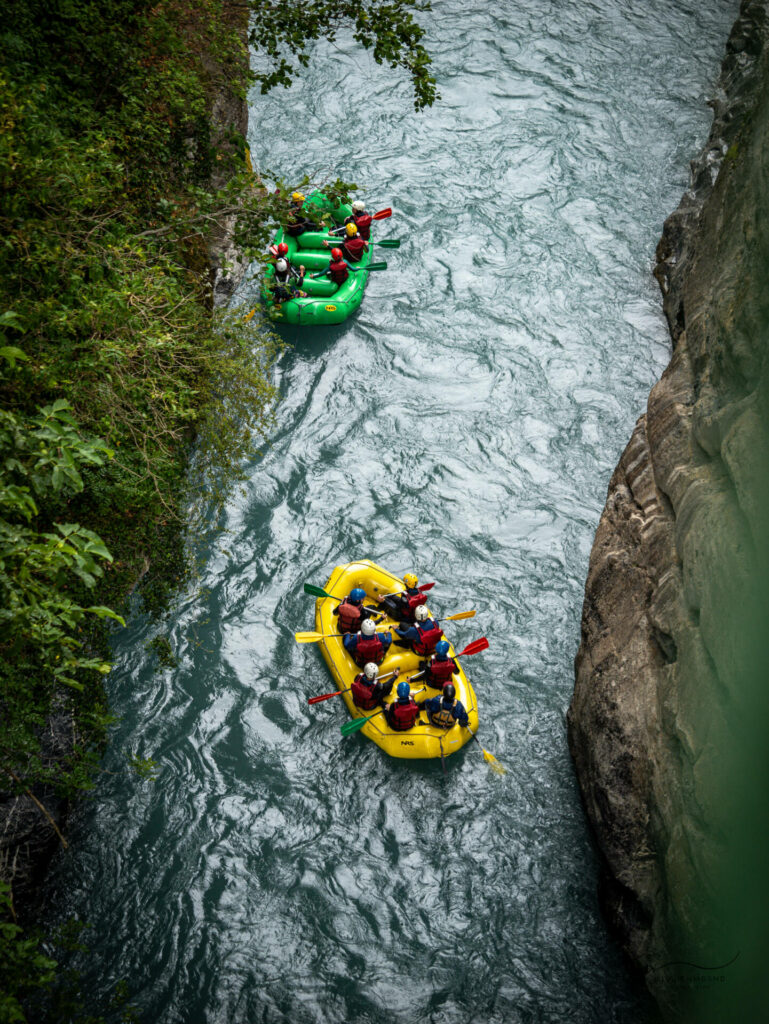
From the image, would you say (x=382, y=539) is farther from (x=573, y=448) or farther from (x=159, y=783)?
(x=159, y=783)

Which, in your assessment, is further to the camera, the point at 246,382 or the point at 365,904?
the point at 246,382

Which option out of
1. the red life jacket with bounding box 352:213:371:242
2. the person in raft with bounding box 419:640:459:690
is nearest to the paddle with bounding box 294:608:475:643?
the person in raft with bounding box 419:640:459:690

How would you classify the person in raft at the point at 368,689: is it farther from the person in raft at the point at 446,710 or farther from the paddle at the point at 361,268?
the paddle at the point at 361,268

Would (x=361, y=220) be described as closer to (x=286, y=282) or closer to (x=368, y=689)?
(x=286, y=282)

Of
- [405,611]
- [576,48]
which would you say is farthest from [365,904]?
[576,48]

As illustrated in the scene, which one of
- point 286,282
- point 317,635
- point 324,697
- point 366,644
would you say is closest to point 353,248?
point 286,282

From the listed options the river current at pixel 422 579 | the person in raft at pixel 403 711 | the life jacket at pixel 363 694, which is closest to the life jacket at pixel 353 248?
the river current at pixel 422 579

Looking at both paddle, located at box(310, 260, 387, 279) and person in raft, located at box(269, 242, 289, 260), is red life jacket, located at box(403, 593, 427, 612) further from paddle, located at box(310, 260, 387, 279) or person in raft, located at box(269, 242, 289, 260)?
paddle, located at box(310, 260, 387, 279)
